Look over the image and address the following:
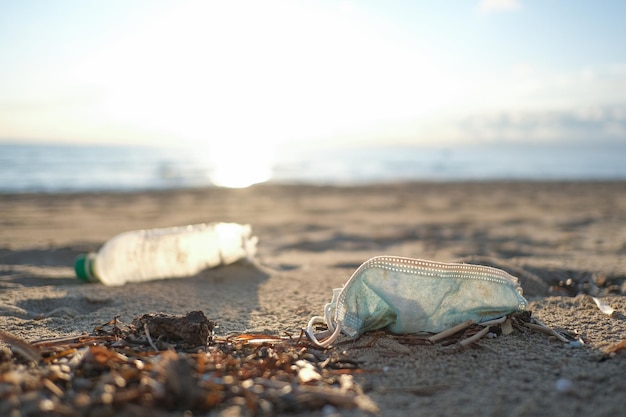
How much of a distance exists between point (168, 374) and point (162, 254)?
2408 mm

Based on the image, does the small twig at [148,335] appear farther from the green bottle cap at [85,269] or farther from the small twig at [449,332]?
the green bottle cap at [85,269]

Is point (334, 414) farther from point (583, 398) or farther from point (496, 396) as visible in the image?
point (583, 398)

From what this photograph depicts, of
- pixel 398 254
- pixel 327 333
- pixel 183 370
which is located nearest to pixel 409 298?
pixel 327 333

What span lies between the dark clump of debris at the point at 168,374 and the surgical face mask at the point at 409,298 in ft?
0.78

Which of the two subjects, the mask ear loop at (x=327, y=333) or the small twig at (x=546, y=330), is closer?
the mask ear loop at (x=327, y=333)

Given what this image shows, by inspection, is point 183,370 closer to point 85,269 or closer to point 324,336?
point 324,336

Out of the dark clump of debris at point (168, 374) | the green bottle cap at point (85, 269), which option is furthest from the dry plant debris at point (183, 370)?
the green bottle cap at point (85, 269)

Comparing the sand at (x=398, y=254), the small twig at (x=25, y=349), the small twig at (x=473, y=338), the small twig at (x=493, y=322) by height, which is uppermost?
the small twig at (x=25, y=349)

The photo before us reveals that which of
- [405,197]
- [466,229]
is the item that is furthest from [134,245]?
[405,197]

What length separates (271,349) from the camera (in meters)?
1.93

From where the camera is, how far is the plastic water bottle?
3490 millimetres

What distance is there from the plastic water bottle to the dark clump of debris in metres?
1.46

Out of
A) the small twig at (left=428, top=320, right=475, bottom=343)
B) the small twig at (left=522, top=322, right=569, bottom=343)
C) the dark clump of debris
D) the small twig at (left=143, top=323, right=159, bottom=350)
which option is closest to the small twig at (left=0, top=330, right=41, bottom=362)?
the dark clump of debris

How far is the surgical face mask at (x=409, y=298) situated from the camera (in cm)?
211
